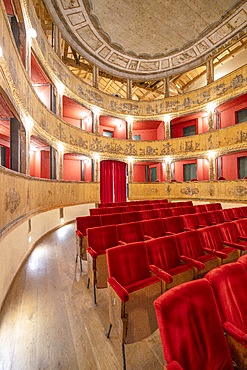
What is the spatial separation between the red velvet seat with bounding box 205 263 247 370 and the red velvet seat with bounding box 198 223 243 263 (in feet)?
4.34

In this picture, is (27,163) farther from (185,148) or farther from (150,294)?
(185,148)

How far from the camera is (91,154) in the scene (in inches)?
377

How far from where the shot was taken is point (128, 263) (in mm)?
2016

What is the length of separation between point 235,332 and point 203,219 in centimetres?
338

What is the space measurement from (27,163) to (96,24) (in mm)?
7726

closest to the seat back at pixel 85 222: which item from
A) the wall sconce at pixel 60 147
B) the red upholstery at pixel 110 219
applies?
the red upholstery at pixel 110 219

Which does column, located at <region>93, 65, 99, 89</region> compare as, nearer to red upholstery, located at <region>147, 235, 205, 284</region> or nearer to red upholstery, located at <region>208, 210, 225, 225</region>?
red upholstery, located at <region>208, 210, 225, 225</region>

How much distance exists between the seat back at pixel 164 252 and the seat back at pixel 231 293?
0.90m

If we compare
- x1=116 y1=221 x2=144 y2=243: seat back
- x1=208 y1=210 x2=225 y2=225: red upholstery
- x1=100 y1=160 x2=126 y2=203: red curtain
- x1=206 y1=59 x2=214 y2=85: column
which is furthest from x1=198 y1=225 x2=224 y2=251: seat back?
x1=206 y1=59 x2=214 y2=85: column

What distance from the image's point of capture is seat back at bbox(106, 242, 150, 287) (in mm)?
1912

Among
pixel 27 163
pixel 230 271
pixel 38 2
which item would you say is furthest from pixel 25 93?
pixel 38 2

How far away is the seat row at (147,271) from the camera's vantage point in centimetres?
161

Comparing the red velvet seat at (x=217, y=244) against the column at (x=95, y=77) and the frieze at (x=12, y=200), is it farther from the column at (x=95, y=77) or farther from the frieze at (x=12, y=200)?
the column at (x=95, y=77)

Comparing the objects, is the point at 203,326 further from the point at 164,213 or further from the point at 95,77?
the point at 95,77
